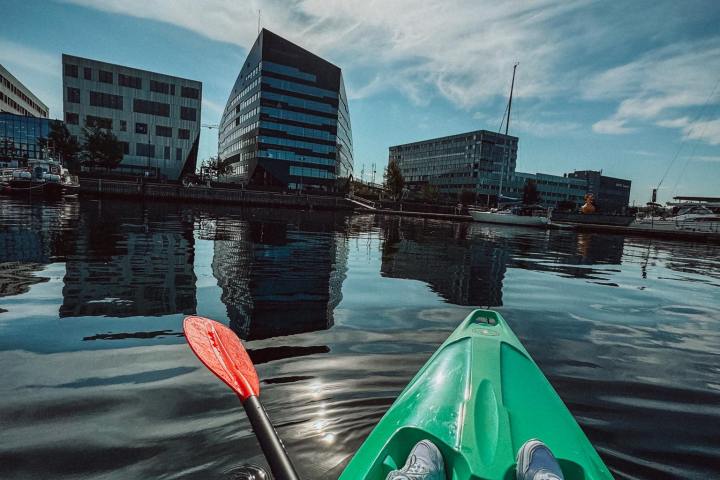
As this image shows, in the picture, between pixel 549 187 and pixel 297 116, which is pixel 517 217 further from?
pixel 549 187

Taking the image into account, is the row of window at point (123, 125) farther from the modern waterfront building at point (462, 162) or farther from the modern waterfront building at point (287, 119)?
the modern waterfront building at point (462, 162)

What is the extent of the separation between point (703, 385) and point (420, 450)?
376 cm

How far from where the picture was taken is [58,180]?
111 ft

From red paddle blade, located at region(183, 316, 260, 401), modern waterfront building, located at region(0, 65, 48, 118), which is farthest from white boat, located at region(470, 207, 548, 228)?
modern waterfront building, located at region(0, 65, 48, 118)

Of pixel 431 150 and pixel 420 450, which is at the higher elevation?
pixel 431 150

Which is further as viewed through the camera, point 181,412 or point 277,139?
point 277,139

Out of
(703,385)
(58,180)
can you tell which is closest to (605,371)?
(703,385)

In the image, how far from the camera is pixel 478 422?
2055 millimetres

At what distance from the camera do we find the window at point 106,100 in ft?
182

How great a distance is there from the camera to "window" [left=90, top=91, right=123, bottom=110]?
55.5m

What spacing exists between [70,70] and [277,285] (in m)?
67.7

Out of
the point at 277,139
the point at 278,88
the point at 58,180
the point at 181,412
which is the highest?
the point at 278,88

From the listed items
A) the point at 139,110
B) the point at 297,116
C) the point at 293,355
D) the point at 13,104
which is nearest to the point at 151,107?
the point at 139,110

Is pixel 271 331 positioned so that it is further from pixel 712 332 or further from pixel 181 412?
pixel 712 332
